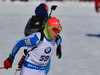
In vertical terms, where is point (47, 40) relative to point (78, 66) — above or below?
above

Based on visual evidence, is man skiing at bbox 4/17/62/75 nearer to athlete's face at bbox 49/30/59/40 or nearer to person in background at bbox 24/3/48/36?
athlete's face at bbox 49/30/59/40

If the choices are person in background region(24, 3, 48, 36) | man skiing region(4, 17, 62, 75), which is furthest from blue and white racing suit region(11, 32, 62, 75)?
person in background region(24, 3, 48, 36)

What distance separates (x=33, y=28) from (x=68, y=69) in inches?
121

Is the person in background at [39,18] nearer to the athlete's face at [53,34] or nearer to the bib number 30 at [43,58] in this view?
the bib number 30 at [43,58]

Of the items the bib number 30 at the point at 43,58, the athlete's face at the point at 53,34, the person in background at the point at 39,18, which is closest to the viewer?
the athlete's face at the point at 53,34

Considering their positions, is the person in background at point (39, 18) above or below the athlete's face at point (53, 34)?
below

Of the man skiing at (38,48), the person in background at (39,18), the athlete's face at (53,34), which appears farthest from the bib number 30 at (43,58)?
the person in background at (39,18)

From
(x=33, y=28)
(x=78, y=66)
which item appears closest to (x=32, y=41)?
(x=33, y=28)

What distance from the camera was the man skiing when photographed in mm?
3383

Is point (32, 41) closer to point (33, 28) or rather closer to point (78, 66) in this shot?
point (33, 28)

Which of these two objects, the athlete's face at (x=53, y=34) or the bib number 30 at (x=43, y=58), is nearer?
the athlete's face at (x=53, y=34)

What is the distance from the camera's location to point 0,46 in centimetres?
1038

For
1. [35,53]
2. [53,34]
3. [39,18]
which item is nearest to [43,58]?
[35,53]

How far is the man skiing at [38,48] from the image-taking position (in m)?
3.38
